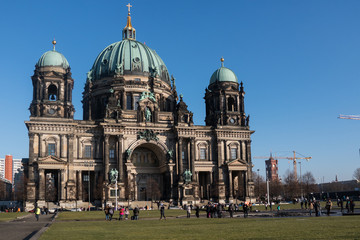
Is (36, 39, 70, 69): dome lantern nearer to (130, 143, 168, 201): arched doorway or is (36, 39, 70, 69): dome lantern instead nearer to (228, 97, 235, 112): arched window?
(130, 143, 168, 201): arched doorway

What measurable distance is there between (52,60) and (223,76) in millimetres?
34990

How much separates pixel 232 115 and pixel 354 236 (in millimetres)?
73430

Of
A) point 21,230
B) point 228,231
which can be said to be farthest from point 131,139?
point 228,231

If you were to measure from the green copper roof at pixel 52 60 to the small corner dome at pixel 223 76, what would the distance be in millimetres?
30973

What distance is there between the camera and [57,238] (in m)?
22.3

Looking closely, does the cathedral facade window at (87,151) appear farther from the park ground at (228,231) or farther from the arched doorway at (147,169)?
the park ground at (228,231)

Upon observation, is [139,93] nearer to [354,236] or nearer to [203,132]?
[203,132]

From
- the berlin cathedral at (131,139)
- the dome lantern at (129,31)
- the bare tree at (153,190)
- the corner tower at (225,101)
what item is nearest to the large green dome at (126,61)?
the berlin cathedral at (131,139)

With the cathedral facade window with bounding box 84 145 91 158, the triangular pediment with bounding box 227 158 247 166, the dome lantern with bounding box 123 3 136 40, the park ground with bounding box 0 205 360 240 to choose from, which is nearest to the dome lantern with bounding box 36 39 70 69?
the cathedral facade window with bounding box 84 145 91 158

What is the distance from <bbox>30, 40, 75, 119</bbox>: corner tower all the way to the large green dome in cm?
1427

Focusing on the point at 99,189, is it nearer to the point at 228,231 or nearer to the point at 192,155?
the point at 192,155

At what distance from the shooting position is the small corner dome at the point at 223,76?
9428 centimetres

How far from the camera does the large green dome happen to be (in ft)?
318

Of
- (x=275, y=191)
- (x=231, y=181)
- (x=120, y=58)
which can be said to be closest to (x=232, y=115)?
(x=231, y=181)
